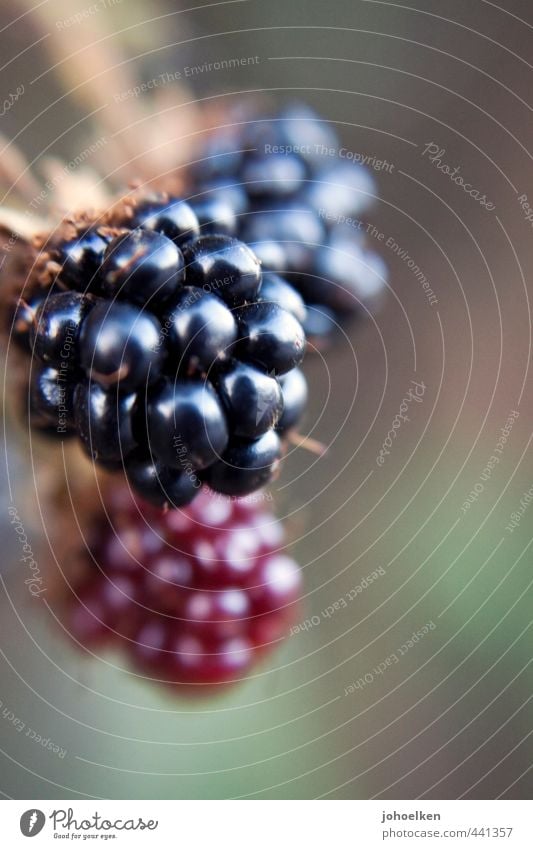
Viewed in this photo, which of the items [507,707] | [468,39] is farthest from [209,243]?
[507,707]

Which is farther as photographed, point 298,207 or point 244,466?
point 298,207

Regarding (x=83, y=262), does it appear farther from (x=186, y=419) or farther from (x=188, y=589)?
(x=188, y=589)

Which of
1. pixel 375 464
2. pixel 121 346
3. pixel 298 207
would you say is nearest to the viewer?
pixel 121 346

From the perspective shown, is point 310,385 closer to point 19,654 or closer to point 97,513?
point 97,513

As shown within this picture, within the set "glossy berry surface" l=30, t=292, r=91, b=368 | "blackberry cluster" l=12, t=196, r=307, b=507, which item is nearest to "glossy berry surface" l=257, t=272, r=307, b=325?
"blackberry cluster" l=12, t=196, r=307, b=507

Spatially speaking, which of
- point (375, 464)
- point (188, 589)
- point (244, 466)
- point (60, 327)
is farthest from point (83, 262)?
point (375, 464)


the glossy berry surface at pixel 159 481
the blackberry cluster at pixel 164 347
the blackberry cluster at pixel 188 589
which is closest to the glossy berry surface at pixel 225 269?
the blackberry cluster at pixel 164 347
